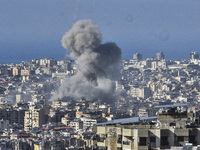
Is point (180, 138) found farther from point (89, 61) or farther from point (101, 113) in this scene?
point (89, 61)

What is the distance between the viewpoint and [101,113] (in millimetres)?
99062

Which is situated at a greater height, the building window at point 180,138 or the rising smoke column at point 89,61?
the rising smoke column at point 89,61

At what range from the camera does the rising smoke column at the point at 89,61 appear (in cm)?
10650

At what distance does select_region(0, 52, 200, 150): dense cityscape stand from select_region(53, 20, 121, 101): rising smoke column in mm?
1232

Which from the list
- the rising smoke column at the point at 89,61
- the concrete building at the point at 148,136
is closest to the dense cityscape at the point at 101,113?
the concrete building at the point at 148,136

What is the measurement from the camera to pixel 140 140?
16906 millimetres

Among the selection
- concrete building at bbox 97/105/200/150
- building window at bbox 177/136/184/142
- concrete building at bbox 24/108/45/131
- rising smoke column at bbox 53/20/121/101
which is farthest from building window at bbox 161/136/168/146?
rising smoke column at bbox 53/20/121/101

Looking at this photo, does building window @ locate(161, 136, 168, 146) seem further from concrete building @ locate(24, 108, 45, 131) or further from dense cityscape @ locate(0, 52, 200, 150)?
concrete building @ locate(24, 108, 45, 131)

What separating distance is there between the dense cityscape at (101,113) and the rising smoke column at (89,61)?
1.23 meters

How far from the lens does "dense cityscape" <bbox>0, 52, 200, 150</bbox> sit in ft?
56.7

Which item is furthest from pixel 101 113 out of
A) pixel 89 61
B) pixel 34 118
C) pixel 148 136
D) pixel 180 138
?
pixel 148 136

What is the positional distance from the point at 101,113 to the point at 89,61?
11.0 meters

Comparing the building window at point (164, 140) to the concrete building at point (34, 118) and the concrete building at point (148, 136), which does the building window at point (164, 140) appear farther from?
the concrete building at point (34, 118)

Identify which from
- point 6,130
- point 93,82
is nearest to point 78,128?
point 6,130
